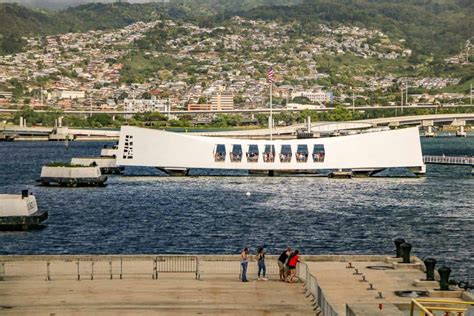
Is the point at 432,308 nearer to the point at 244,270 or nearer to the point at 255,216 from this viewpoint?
the point at 244,270

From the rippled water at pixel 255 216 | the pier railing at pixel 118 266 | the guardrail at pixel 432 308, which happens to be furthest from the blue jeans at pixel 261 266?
the rippled water at pixel 255 216

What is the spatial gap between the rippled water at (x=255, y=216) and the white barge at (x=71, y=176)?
2.36 metres

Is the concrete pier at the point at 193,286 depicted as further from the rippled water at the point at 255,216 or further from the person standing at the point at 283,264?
the rippled water at the point at 255,216

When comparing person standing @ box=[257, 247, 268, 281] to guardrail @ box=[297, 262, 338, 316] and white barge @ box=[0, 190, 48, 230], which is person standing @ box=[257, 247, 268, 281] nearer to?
guardrail @ box=[297, 262, 338, 316]

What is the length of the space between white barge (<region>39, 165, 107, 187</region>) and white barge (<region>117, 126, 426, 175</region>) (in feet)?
31.3

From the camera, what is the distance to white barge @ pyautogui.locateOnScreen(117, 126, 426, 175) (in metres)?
133

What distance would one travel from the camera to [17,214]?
80.8 metres

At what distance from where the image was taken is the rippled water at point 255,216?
73812mm

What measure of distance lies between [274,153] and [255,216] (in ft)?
→ 142

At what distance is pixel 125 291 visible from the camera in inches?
1713

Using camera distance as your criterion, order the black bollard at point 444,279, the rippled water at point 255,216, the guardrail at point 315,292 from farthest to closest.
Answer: the rippled water at point 255,216
the black bollard at point 444,279
the guardrail at point 315,292

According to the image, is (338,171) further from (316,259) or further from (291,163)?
(316,259)

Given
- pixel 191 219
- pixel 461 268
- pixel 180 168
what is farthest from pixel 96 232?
pixel 180 168

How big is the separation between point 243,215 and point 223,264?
4398 centimetres
